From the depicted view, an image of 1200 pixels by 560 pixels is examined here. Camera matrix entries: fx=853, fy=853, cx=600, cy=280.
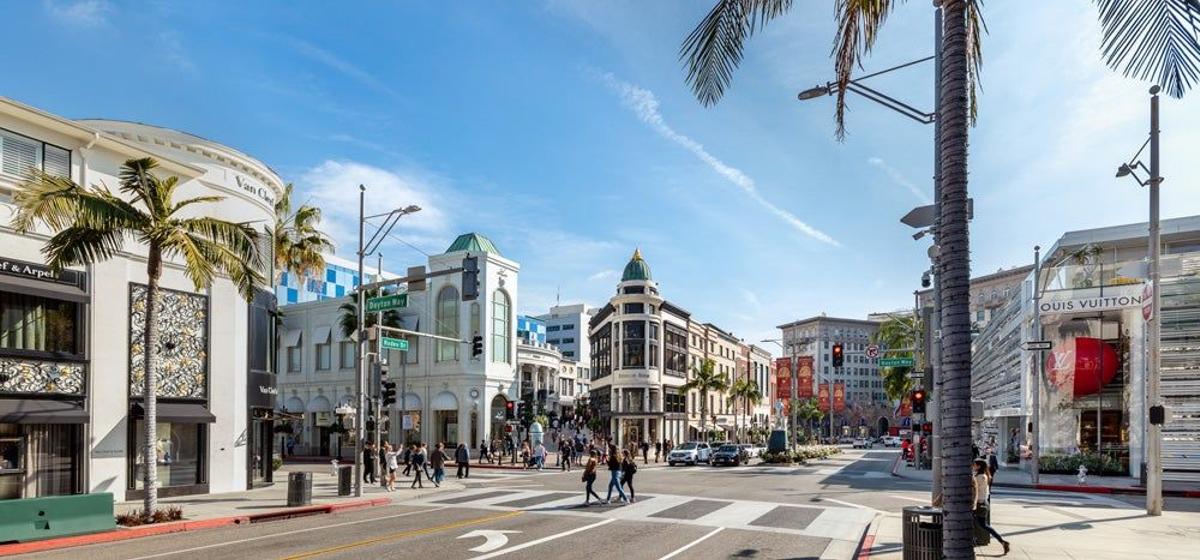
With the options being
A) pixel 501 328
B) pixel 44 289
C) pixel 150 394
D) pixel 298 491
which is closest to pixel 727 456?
pixel 501 328

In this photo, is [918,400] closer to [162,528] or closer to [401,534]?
[401,534]

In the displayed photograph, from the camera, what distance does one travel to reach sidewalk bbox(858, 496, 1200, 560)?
14750mm

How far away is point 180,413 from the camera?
2538 cm

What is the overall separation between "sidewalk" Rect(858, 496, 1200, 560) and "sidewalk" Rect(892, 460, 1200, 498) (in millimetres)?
7803

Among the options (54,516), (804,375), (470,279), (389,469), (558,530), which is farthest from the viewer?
(804,375)

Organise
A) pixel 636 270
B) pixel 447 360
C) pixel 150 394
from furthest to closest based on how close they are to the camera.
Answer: pixel 636 270
pixel 447 360
pixel 150 394

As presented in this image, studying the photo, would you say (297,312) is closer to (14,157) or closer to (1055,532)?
(14,157)

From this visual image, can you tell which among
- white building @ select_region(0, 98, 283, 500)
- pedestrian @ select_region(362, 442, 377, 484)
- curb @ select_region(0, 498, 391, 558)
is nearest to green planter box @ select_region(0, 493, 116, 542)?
curb @ select_region(0, 498, 391, 558)

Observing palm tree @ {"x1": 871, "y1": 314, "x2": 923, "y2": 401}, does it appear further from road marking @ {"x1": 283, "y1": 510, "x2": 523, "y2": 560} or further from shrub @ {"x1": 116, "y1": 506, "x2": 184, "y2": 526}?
shrub @ {"x1": 116, "y1": 506, "x2": 184, "y2": 526}

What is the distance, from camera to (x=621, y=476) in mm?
24500

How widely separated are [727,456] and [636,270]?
37931 millimetres

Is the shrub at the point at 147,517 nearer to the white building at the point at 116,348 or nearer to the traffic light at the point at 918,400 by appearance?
the white building at the point at 116,348

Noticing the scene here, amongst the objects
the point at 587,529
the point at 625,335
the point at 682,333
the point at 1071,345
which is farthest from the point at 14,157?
the point at 682,333

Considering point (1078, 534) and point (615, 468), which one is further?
point (615, 468)
